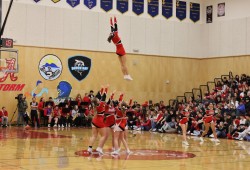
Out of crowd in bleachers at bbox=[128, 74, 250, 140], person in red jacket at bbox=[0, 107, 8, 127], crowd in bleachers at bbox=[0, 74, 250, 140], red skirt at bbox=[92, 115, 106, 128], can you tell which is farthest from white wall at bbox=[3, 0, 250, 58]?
red skirt at bbox=[92, 115, 106, 128]

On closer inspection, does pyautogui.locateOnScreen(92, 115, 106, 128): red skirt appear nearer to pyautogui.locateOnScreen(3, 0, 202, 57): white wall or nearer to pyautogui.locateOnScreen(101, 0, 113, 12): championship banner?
pyautogui.locateOnScreen(3, 0, 202, 57): white wall

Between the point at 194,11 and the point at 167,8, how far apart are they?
255 cm

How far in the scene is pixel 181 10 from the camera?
36.7 meters

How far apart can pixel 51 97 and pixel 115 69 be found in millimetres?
5567

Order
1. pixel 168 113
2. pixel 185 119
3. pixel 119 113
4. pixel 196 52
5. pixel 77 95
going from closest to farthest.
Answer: pixel 119 113 → pixel 185 119 → pixel 168 113 → pixel 77 95 → pixel 196 52

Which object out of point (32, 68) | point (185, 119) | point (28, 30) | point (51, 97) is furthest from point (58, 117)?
point (185, 119)

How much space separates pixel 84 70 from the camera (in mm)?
32688

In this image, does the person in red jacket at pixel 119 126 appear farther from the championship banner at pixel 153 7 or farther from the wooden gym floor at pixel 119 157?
the championship banner at pixel 153 7

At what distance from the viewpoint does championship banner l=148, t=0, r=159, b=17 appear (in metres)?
35.4

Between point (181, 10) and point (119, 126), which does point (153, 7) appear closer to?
point (181, 10)

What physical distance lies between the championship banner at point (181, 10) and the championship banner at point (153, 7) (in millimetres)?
1842

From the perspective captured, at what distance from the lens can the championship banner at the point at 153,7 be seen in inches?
1394

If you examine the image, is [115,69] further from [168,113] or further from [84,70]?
[168,113]

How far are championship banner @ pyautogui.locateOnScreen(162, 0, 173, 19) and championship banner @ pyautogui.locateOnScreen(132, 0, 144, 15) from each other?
6.33 ft
